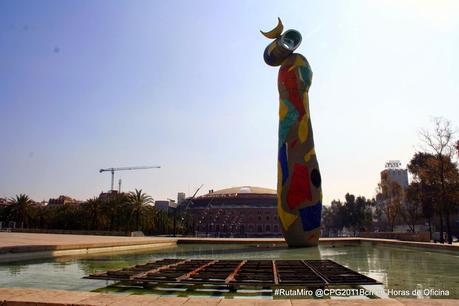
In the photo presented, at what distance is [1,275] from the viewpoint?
32.7 ft

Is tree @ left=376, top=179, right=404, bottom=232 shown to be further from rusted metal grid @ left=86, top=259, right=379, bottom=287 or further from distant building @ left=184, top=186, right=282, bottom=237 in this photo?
distant building @ left=184, top=186, right=282, bottom=237

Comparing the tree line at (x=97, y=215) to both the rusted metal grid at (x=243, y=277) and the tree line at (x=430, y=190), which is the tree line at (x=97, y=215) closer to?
the tree line at (x=430, y=190)

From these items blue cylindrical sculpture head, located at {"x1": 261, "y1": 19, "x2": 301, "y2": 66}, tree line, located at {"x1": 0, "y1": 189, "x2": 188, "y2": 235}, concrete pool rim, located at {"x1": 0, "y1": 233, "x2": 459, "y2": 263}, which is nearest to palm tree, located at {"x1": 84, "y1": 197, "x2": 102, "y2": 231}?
tree line, located at {"x1": 0, "y1": 189, "x2": 188, "y2": 235}

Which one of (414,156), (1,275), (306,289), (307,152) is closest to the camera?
(306,289)

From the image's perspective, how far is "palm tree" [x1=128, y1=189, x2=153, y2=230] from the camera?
5803cm

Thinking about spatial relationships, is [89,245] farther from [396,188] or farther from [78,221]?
[78,221]

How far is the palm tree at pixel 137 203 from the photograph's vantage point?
58031mm

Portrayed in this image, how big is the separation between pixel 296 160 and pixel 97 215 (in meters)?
47.1

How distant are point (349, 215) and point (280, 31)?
228 feet

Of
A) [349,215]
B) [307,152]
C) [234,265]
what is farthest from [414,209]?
[234,265]

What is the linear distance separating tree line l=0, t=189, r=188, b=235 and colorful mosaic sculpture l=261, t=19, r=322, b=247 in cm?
3842

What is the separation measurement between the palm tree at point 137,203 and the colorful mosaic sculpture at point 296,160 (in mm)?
39165

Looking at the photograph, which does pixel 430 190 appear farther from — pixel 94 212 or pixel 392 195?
pixel 94 212

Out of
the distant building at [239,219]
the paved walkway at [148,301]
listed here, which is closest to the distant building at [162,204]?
the distant building at [239,219]
